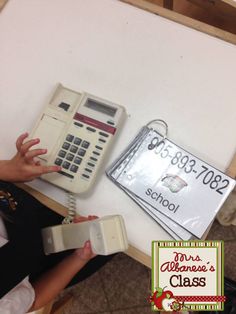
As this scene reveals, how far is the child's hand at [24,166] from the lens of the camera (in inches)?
22.0

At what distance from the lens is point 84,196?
586mm

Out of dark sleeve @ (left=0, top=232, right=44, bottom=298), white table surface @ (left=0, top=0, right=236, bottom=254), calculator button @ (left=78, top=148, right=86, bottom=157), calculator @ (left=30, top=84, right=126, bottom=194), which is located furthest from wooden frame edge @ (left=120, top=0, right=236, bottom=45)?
dark sleeve @ (left=0, top=232, right=44, bottom=298)

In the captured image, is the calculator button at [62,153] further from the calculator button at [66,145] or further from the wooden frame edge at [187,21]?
the wooden frame edge at [187,21]

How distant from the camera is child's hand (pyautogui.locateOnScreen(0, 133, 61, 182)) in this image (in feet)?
1.83

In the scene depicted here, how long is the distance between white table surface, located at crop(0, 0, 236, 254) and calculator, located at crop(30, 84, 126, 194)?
35 millimetres

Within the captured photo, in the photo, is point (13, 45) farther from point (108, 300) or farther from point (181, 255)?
point (108, 300)

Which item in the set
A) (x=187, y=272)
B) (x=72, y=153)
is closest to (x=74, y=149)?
(x=72, y=153)

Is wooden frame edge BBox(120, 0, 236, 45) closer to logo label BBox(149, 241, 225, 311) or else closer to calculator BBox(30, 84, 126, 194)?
calculator BBox(30, 84, 126, 194)

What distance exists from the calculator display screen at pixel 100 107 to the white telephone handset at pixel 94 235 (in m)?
0.20

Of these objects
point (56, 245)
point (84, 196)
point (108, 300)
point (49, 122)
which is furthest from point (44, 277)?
point (108, 300)

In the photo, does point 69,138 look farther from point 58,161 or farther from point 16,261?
point 16,261

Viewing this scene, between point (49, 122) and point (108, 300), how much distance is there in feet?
2.40

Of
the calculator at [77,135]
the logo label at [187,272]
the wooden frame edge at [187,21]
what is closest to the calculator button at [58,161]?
the calculator at [77,135]

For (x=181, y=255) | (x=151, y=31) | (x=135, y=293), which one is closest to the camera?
(x=181, y=255)
